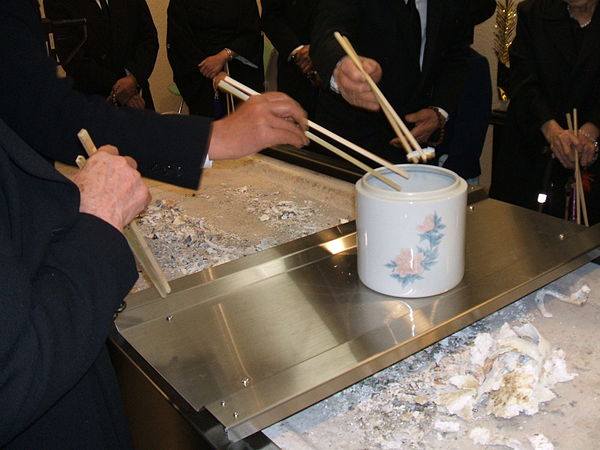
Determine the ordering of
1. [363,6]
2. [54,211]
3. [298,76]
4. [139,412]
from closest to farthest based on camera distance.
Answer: [54,211] < [139,412] < [363,6] < [298,76]

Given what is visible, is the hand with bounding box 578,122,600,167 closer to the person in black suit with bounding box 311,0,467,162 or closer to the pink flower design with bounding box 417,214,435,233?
the person in black suit with bounding box 311,0,467,162

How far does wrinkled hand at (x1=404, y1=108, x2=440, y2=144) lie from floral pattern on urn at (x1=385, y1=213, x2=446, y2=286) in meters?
0.98

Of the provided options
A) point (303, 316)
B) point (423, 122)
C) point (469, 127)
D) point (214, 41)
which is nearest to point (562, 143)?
point (469, 127)

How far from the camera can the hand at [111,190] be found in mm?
689

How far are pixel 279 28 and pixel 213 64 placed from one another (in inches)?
29.7

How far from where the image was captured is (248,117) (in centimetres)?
106

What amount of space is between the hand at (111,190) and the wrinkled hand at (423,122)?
1210 mm

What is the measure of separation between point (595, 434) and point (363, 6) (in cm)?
128

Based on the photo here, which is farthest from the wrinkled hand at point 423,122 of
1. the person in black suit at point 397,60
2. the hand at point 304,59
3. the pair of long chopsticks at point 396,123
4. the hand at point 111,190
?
the hand at point 111,190

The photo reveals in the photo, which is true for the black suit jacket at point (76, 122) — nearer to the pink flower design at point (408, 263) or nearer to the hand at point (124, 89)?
the pink flower design at point (408, 263)

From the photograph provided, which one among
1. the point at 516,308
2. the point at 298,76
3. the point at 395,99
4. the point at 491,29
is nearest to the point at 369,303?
the point at 516,308

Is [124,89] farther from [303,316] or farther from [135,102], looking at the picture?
[303,316]

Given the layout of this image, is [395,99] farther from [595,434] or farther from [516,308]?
[595,434]

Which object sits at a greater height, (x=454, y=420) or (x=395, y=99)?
(x=395, y=99)
